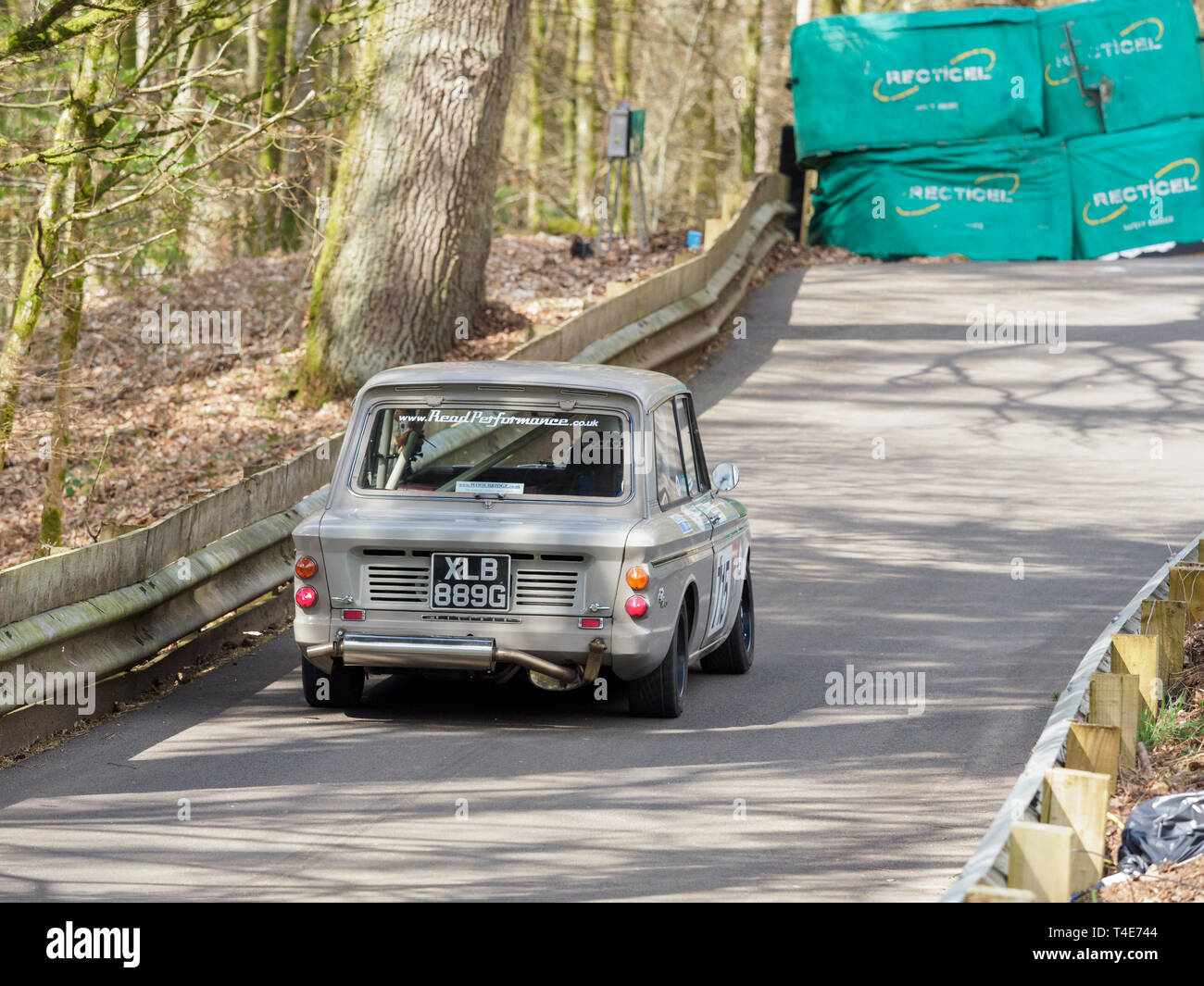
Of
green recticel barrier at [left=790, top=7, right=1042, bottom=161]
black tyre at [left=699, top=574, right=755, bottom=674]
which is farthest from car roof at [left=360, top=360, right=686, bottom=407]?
green recticel barrier at [left=790, top=7, right=1042, bottom=161]

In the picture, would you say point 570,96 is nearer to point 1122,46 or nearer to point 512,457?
point 1122,46

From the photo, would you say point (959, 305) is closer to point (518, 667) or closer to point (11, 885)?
point (518, 667)

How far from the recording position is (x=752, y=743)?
8.34 m

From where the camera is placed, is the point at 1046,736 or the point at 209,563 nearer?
the point at 1046,736

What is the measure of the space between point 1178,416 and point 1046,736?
40.1 feet

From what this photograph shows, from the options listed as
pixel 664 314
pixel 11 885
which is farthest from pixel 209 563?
pixel 664 314

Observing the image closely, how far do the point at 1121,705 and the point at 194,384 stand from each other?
14697 millimetres

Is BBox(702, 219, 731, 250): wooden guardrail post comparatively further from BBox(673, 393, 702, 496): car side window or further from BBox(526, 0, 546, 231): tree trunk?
BBox(526, 0, 546, 231): tree trunk

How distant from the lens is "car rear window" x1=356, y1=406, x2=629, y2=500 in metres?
8.65
